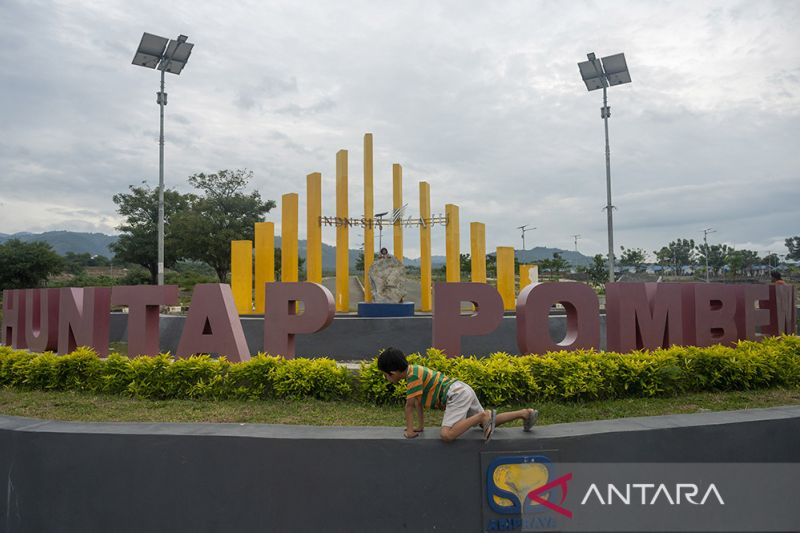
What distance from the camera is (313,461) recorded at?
4.18m

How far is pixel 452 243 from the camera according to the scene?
21.6m

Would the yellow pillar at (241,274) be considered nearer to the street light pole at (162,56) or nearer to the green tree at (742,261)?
the street light pole at (162,56)

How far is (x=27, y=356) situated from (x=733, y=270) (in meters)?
75.0

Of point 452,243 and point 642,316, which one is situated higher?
point 452,243

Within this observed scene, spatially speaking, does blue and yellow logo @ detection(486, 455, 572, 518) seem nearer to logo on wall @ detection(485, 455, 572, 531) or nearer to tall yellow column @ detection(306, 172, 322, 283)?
logo on wall @ detection(485, 455, 572, 531)

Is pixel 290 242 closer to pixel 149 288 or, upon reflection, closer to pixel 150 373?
pixel 149 288

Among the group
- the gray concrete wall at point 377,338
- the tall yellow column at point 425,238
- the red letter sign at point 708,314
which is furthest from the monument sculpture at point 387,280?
the red letter sign at point 708,314

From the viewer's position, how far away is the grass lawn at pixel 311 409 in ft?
18.9

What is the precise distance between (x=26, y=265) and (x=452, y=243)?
85.6 feet

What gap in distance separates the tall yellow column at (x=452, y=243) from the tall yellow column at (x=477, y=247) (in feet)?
1.97

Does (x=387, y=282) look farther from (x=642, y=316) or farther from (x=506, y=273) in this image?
(x=642, y=316)

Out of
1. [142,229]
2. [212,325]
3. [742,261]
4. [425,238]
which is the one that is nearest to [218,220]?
[142,229]

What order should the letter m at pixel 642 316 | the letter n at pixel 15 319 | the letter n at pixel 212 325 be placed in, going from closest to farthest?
the letter n at pixel 212 325
the letter m at pixel 642 316
the letter n at pixel 15 319

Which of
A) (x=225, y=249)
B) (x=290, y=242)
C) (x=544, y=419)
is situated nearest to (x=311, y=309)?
(x=544, y=419)
